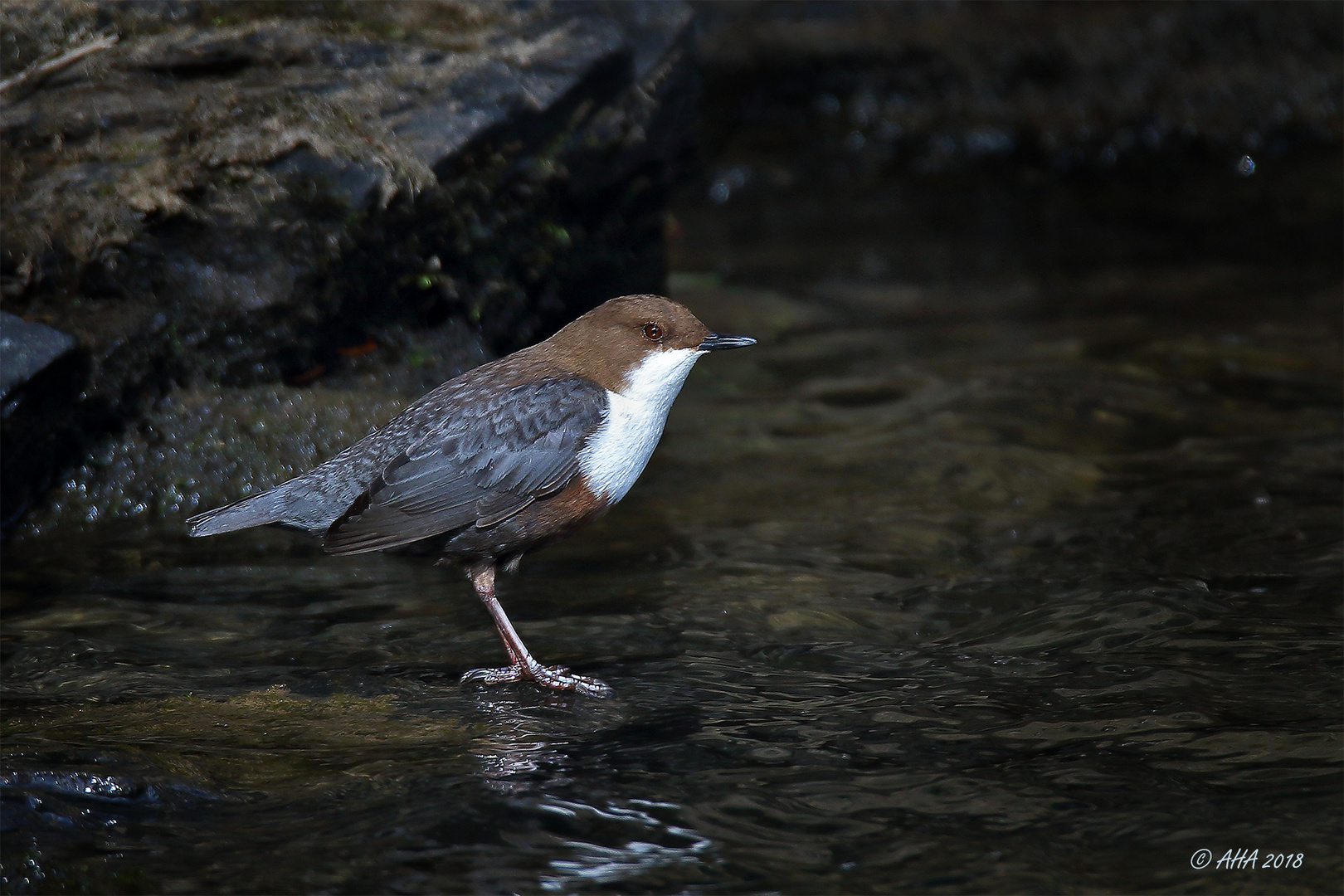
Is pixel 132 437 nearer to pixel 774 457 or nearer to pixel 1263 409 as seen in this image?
pixel 774 457

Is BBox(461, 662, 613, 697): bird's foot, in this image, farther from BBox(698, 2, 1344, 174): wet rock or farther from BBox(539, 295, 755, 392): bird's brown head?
BBox(698, 2, 1344, 174): wet rock

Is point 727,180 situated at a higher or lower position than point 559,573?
higher

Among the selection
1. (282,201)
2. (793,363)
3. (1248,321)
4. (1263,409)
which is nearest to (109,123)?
(282,201)

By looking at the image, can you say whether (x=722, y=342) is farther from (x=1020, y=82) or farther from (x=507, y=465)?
(x=1020, y=82)

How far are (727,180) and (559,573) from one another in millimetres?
6975

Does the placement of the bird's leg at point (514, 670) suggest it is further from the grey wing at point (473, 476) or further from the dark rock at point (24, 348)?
the dark rock at point (24, 348)

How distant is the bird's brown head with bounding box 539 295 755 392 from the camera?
3721 millimetres

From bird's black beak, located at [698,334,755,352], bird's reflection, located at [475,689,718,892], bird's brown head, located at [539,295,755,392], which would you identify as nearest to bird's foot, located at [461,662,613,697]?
bird's reflection, located at [475,689,718,892]

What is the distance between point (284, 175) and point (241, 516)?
164 centimetres

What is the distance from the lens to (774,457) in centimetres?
550

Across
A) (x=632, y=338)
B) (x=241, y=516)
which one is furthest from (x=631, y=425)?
(x=241, y=516)

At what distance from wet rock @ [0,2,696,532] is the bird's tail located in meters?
1.39

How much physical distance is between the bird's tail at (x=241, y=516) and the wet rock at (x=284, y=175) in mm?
1391

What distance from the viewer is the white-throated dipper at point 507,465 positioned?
3543 millimetres
